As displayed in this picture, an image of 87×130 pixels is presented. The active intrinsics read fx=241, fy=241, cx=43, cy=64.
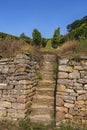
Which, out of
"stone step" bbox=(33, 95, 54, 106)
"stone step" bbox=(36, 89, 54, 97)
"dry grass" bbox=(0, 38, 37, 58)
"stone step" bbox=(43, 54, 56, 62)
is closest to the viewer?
"stone step" bbox=(33, 95, 54, 106)

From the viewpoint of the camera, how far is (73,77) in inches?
263

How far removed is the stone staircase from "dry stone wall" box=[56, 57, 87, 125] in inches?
19.1

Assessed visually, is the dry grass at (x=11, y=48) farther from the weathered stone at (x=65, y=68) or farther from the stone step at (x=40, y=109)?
the stone step at (x=40, y=109)

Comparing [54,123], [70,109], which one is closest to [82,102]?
[70,109]

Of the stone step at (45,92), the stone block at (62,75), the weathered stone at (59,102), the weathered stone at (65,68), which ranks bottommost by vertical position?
the weathered stone at (59,102)

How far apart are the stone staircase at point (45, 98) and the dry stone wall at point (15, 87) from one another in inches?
12.4

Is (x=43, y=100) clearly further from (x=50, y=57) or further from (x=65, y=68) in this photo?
(x=50, y=57)

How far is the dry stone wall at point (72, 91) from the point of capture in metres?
6.52

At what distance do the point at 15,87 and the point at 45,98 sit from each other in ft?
3.79

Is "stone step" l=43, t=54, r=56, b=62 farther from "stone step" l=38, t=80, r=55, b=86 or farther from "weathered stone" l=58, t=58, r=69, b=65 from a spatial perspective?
"weathered stone" l=58, t=58, r=69, b=65

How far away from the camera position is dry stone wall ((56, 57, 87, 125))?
6.52 metres

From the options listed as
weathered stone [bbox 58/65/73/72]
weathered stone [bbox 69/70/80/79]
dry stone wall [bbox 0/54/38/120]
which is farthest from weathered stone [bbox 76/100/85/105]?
dry stone wall [bbox 0/54/38/120]

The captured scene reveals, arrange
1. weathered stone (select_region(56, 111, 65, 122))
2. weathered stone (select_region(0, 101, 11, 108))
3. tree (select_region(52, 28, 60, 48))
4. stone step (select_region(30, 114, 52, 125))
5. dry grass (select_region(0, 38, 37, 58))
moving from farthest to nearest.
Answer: tree (select_region(52, 28, 60, 48)) < dry grass (select_region(0, 38, 37, 58)) < weathered stone (select_region(0, 101, 11, 108)) < stone step (select_region(30, 114, 52, 125)) < weathered stone (select_region(56, 111, 65, 122))

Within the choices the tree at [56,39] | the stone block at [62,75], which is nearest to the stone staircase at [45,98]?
the stone block at [62,75]
